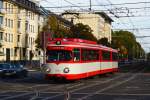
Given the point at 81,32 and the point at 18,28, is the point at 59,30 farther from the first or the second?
the point at 18,28

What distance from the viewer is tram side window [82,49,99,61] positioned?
34047 mm

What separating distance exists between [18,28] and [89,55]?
5799cm

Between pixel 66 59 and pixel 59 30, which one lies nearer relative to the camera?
pixel 66 59

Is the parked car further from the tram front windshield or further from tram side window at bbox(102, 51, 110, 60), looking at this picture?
the tram front windshield

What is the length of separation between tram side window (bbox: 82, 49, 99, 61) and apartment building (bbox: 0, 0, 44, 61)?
46349mm

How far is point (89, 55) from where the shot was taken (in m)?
36.0

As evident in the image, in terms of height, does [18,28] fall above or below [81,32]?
above

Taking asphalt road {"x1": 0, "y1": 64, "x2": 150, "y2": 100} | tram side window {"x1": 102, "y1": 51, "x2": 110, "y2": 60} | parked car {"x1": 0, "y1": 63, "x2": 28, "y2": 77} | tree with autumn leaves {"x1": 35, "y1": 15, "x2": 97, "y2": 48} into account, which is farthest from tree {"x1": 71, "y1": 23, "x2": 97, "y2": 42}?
asphalt road {"x1": 0, "y1": 64, "x2": 150, "y2": 100}

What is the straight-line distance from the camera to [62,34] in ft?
262

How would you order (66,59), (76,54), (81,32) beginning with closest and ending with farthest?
(66,59)
(76,54)
(81,32)

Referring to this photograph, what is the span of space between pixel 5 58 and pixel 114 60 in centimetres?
3957

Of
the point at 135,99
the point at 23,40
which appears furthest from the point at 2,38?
the point at 135,99

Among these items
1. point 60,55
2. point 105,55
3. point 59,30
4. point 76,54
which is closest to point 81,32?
point 59,30

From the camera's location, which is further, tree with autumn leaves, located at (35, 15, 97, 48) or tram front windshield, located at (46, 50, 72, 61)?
tree with autumn leaves, located at (35, 15, 97, 48)
